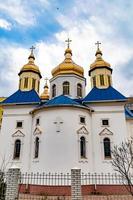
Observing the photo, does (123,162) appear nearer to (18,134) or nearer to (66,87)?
(18,134)

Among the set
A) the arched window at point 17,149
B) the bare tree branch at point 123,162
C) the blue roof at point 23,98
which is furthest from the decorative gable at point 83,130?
the arched window at point 17,149

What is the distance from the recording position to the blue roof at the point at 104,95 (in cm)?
2150

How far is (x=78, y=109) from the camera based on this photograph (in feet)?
64.7

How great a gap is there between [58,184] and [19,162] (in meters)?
4.72

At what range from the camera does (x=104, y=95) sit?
22188 mm

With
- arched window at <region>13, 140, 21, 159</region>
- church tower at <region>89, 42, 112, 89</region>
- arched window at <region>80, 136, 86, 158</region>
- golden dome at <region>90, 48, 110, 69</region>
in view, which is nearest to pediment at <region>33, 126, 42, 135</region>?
arched window at <region>13, 140, 21, 159</region>

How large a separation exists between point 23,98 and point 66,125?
21.3ft

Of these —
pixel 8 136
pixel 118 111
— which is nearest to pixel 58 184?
pixel 8 136

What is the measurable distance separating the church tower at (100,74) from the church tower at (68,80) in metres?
1.26

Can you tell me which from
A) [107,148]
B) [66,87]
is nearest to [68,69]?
[66,87]

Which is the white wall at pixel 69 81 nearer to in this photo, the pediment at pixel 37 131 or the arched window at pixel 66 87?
the arched window at pixel 66 87

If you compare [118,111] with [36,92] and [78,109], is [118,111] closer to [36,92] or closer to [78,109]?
[78,109]

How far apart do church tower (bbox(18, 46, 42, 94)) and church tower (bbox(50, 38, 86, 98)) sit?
5.54ft

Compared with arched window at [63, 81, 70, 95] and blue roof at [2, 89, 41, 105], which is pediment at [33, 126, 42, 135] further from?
arched window at [63, 81, 70, 95]
